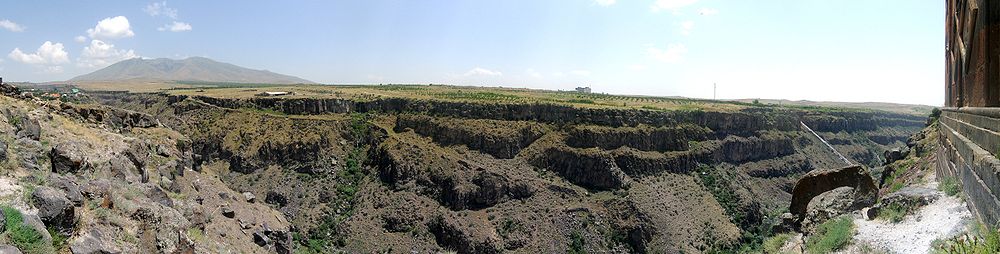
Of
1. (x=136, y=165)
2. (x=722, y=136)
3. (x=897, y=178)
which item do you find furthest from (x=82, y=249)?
(x=722, y=136)

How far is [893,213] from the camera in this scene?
640 inches

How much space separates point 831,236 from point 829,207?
507 centimetres

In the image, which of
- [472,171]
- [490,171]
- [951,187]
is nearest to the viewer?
[951,187]

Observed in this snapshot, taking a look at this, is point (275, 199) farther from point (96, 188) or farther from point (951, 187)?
point (951, 187)

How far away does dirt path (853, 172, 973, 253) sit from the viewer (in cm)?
1356

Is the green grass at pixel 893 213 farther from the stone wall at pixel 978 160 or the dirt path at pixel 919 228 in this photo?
the stone wall at pixel 978 160

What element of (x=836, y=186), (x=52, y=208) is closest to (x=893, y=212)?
→ (x=836, y=186)

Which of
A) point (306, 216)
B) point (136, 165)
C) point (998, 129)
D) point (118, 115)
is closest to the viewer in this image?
point (998, 129)

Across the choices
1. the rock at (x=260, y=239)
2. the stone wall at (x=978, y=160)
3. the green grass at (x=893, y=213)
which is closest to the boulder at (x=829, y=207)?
the green grass at (x=893, y=213)

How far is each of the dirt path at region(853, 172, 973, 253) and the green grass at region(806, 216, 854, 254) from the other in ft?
0.90

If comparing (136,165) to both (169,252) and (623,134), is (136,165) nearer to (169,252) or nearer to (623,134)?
(169,252)

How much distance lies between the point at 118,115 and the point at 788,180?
89396mm

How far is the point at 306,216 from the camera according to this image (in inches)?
2498

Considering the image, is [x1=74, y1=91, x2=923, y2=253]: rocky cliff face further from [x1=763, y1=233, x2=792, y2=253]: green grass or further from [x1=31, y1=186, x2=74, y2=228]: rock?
[x1=31, y1=186, x2=74, y2=228]: rock
